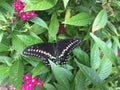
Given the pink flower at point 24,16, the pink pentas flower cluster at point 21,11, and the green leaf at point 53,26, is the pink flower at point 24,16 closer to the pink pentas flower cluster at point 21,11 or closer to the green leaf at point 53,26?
the pink pentas flower cluster at point 21,11

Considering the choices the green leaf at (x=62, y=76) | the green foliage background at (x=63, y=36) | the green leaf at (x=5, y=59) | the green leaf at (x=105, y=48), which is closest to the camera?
the green leaf at (x=105, y=48)

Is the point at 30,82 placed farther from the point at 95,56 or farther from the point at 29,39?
the point at 95,56

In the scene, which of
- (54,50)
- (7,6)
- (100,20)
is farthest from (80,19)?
(7,6)

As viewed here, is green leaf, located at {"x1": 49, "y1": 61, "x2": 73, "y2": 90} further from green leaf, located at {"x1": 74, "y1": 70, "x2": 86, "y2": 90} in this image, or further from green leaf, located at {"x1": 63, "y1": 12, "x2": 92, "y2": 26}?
green leaf, located at {"x1": 63, "y1": 12, "x2": 92, "y2": 26}

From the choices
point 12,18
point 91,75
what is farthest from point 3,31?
point 91,75

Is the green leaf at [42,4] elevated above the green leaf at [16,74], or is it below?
above

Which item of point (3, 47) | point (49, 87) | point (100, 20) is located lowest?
point (49, 87)

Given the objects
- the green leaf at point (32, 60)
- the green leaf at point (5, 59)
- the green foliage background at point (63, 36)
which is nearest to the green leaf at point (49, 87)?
the green foliage background at point (63, 36)

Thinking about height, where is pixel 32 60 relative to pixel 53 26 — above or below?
below
